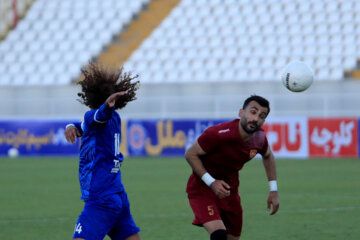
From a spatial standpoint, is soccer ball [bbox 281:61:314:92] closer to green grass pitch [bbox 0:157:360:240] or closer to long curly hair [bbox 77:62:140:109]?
long curly hair [bbox 77:62:140:109]

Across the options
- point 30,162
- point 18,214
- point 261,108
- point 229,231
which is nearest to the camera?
point 261,108

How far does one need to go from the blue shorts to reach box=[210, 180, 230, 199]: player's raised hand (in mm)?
757

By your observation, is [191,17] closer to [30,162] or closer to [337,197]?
[30,162]

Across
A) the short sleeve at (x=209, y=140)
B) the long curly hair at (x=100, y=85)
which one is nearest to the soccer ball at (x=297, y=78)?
the short sleeve at (x=209, y=140)

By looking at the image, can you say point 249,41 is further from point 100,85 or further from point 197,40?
point 100,85

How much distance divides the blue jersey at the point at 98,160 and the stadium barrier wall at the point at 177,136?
1709 cm

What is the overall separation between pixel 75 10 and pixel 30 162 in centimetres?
1176

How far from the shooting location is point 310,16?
28516mm

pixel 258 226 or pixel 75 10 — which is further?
pixel 75 10

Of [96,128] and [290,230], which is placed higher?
[96,128]

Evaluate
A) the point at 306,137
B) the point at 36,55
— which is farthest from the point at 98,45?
the point at 306,137

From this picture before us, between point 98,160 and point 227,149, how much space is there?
123 centimetres

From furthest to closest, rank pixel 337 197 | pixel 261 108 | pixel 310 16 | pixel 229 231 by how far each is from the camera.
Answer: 1. pixel 310 16
2. pixel 337 197
3. pixel 229 231
4. pixel 261 108

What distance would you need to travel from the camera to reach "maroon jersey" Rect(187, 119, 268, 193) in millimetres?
6656
